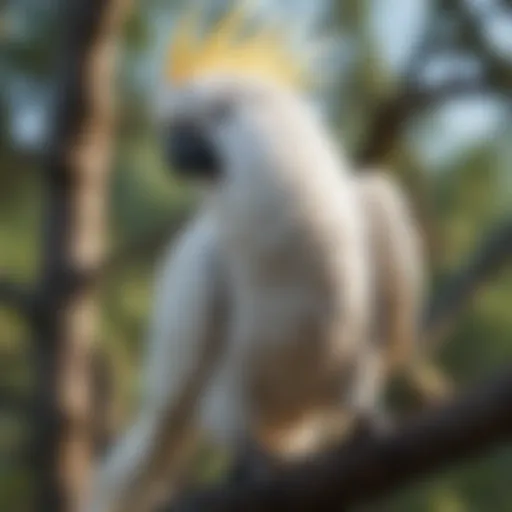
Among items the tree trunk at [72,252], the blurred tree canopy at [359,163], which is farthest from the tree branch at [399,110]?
the tree trunk at [72,252]

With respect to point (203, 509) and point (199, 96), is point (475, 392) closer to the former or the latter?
point (203, 509)

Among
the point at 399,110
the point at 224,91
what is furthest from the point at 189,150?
the point at 399,110

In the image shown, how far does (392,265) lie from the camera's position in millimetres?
835

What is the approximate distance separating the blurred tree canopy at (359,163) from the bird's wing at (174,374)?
6 cm

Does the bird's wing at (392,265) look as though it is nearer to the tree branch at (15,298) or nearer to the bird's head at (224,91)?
the bird's head at (224,91)

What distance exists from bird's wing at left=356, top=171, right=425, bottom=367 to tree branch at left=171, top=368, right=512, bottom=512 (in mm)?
172

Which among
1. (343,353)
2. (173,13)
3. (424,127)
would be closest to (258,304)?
(343,353)

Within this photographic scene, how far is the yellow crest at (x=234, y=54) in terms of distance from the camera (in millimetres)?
880

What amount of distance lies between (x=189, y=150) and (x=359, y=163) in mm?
125

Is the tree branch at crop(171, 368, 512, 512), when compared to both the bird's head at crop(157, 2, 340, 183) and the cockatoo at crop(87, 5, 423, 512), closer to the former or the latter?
the cockatoo at crop(87, 5, 423, 512)

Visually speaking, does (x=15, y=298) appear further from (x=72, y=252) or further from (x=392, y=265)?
(x=392, y=265)

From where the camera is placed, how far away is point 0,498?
1004 millimetres

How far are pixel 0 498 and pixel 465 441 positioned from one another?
0.52m

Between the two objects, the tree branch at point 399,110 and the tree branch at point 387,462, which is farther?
the tree branch at point 399,110
